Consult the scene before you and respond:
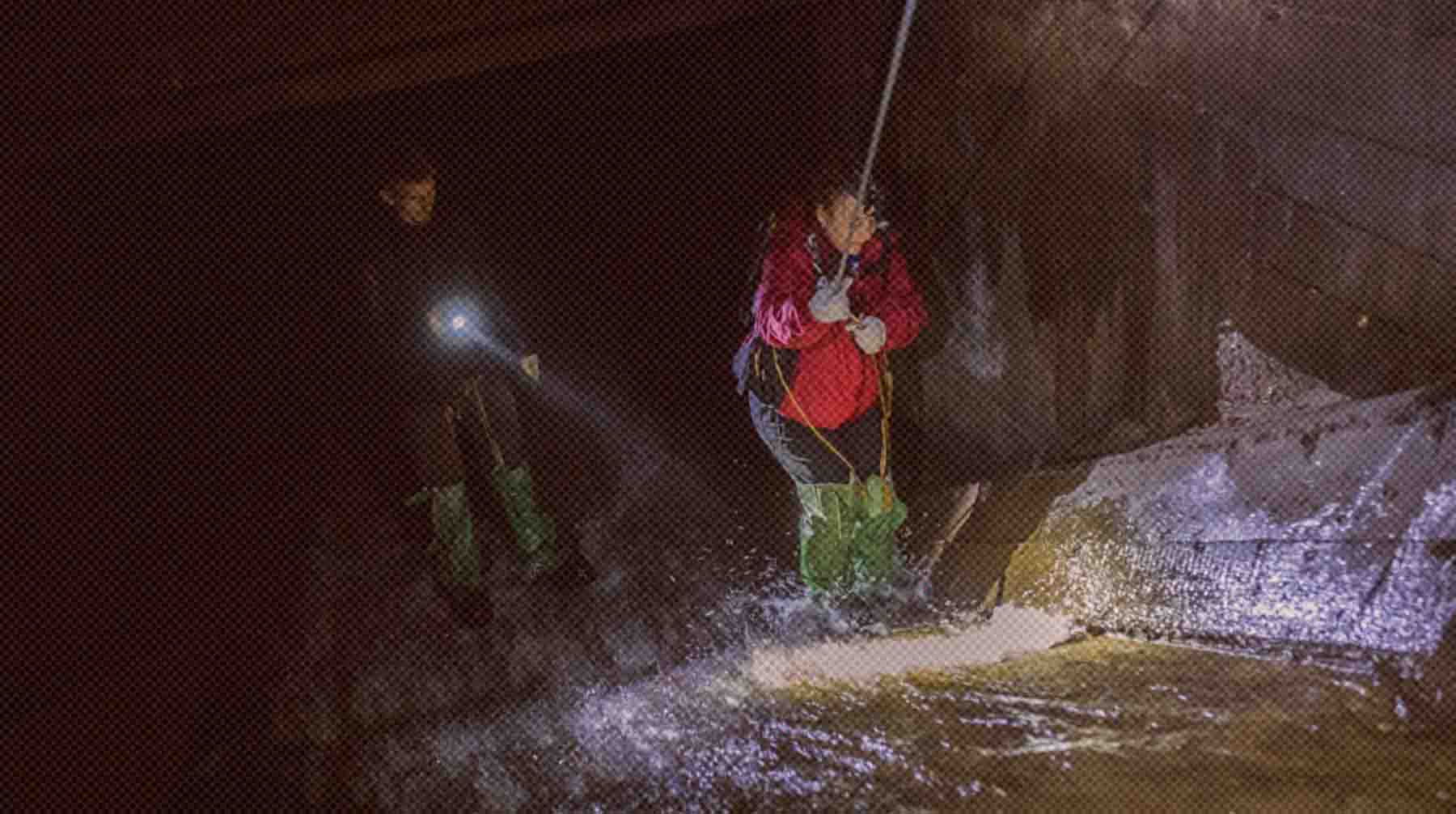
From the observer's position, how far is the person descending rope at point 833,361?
337cm

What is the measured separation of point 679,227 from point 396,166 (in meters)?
4.23

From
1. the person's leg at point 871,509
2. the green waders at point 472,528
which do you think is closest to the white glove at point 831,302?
the person's leg at point 871,509

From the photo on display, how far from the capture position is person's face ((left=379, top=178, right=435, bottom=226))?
378 cm

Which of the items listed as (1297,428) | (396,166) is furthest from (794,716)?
(396,166)

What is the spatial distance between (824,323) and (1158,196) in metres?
1.36

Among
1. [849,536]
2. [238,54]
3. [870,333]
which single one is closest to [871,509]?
[849,536]

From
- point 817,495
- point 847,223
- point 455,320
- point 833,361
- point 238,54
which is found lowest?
point 817,495

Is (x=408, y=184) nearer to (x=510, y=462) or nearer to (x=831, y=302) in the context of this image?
(x=510, y=462)

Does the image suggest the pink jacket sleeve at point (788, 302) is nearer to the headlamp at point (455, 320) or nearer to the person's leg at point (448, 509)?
the headlamp at point (455, 320)

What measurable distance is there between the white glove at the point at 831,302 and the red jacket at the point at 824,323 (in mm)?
71

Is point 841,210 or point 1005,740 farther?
point 841,210

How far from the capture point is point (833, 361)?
362 centimetres

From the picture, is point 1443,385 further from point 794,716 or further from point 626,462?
point 626,462

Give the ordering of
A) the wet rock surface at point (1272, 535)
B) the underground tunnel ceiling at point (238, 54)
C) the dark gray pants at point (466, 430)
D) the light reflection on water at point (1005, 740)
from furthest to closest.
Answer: the dark gray pants at point (466, 430), the underground tunnel ceiling at point (238, 54), the wet rock surface at point (1272, 535), the light reflection on water at point (1005, 740)
